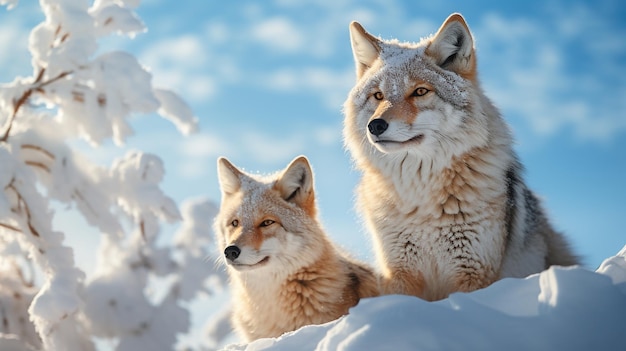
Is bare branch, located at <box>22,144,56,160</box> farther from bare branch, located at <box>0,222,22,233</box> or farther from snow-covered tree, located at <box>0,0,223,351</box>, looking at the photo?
bare branch, located at <box>0,222,22,233</box>

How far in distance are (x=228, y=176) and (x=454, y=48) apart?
9.32ft

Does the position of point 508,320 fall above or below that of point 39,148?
below

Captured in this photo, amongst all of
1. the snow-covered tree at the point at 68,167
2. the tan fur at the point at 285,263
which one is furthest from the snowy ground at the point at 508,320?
the snow-covered tree at the point at 68,167

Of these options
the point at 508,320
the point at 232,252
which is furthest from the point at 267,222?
the point at 508,320

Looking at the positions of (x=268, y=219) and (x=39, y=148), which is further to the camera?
(x=39, y=148)

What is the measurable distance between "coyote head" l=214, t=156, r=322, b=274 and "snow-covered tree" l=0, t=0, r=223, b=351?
138 inches

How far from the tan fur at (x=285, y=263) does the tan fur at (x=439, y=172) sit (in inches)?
29.4

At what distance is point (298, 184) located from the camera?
6.33 m

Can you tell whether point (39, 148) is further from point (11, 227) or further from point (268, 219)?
point (268, 219)

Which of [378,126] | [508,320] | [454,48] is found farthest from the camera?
[454,48]

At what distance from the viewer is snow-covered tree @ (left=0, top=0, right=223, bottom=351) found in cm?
859

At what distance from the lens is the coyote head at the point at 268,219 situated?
561 cm

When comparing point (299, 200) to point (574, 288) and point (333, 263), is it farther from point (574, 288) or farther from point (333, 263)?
point (574, 288)

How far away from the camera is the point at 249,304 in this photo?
6090mm
